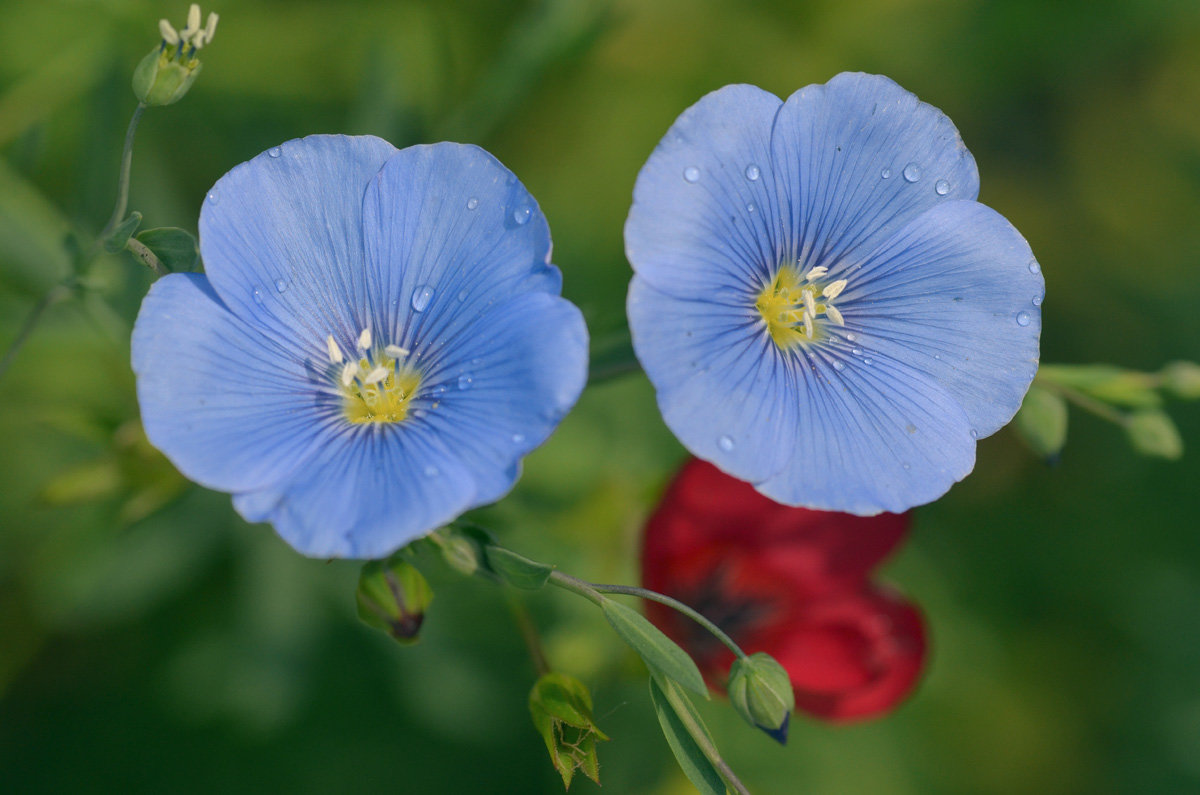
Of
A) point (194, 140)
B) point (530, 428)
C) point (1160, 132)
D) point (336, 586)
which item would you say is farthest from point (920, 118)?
point (1160, 132)

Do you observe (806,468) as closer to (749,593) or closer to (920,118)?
(920,118)

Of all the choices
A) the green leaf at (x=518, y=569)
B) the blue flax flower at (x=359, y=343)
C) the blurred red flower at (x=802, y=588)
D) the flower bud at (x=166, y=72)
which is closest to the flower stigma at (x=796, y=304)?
the blurred red flower at (x=802, y=588)

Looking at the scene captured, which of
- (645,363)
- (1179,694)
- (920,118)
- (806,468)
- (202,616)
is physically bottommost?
(1179,694)

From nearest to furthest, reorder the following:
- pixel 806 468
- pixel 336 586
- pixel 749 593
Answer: pixel 806 468 < pixel 749 593 < pixel 336 586

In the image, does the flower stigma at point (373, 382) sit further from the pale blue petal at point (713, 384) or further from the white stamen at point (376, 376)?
the pale blue petal at point (713, 384)

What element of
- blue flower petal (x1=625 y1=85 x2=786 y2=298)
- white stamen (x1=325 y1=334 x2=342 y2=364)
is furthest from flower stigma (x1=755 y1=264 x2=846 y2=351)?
white stamen (x1=325 y1=334 x2=342 y2=364)

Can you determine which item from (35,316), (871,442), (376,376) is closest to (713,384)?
(871,442)
